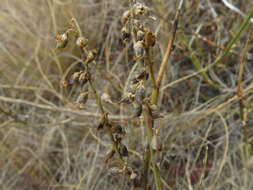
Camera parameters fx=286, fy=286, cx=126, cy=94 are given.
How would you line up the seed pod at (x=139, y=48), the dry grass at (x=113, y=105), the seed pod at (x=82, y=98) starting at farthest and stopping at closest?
the dry grass at (x=113, y=105) → the seed pod at (x=82, y=98) → the seed pod at (x=139, y=48)

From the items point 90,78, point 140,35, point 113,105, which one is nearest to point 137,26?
point 140,35

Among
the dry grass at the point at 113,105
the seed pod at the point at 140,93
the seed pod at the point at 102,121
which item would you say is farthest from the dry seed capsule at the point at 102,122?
the dry grass at the point at 113,105

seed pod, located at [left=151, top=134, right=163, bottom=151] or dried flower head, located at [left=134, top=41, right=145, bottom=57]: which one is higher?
dried flower head, located at [left=134, top=41, right=145, bottom=57]

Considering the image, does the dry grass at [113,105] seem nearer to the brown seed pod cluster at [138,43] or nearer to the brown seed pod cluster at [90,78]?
the brown seed pod cluster at [90,78]

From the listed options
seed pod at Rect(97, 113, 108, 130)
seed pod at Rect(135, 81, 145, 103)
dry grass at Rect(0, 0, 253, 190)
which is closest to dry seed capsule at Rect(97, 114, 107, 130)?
seed pod at Rect(97, 113, 108, 130)

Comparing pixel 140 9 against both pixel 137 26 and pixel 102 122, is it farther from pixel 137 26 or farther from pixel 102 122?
pixel 102 122

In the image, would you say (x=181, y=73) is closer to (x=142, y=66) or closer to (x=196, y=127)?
(x=196, y=127)

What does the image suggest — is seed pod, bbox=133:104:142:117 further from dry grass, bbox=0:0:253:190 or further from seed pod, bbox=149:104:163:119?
dry grass, bbox=0:0:253:190

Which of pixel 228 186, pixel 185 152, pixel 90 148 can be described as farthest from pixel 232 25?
pixel 90 148
